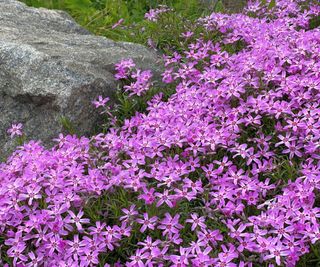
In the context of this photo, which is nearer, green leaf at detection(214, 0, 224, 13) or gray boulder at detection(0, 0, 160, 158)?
gray boulder at detection(0, 0, 160, 158)

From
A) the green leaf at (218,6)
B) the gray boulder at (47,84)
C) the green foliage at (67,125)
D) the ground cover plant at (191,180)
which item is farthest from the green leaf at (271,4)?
the green foliage at (67,125)

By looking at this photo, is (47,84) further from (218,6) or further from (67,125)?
(218,6)

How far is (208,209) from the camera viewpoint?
3.54 meters

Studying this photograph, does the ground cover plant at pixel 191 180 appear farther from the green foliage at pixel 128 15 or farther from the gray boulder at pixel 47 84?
the green foliage at pixel 128 15

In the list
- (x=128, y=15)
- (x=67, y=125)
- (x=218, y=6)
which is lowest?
(x=128, y=15)

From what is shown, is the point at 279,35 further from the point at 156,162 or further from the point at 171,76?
the point at 156,162

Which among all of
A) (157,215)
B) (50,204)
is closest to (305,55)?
(157,215)

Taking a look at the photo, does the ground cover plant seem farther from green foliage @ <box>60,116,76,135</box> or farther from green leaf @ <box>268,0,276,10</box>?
green leaf @ <box>268,0,276,10</box>

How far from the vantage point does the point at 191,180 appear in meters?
3.88

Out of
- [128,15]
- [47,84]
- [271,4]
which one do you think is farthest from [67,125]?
[128,15]

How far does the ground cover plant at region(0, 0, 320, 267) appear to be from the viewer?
335 cm

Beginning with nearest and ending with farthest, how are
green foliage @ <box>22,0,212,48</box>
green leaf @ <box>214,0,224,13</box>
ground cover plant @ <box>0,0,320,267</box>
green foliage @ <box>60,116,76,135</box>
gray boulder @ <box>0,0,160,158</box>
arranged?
ground cover plant @ <box>0,0,320,267</box>
green foliage @ <box>60,116,76,135</box>
gray boulder @ <box>0,0,160,158</box>
green foliage @ <box>22,0,212,48</box>
green leaf @ <box>214,0,224,13</box>

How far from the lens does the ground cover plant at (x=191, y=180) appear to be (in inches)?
132

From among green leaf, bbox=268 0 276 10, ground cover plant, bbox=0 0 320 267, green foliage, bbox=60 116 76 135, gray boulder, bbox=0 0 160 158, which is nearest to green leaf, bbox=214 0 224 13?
green leaf, bbox=268 0 276 10
